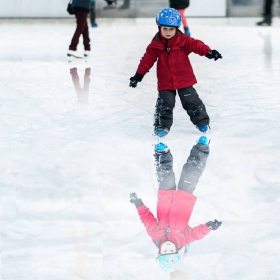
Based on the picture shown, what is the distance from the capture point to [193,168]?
4.72 m

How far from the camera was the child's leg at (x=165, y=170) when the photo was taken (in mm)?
4406

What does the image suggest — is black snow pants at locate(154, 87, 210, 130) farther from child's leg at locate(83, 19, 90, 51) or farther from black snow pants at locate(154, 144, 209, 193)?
child's leg at locate(83, 19, 90, 51)

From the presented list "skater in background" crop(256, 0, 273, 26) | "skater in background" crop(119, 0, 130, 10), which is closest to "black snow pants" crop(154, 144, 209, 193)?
"skater in background" crop(256, 0, 273, 26)

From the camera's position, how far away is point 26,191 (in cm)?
436

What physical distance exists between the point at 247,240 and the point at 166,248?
421 millimetres

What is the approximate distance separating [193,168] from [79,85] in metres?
3.23

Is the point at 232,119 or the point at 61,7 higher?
the point at 232,119

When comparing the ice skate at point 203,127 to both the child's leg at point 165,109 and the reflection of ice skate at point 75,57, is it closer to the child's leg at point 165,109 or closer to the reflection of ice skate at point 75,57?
the child's leg at point 165,109

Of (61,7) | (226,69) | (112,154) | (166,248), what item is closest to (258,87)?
(226,69)

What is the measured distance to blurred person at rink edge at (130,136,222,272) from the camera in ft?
11.2

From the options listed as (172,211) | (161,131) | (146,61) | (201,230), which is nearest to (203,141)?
(161,131)

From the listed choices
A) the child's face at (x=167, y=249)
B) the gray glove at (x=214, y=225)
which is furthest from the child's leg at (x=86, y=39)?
the child's face at (x=167, y=249)

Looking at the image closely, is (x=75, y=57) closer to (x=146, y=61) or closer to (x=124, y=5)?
(x=146, y=61)

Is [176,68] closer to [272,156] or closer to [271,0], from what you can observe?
[272,156]
